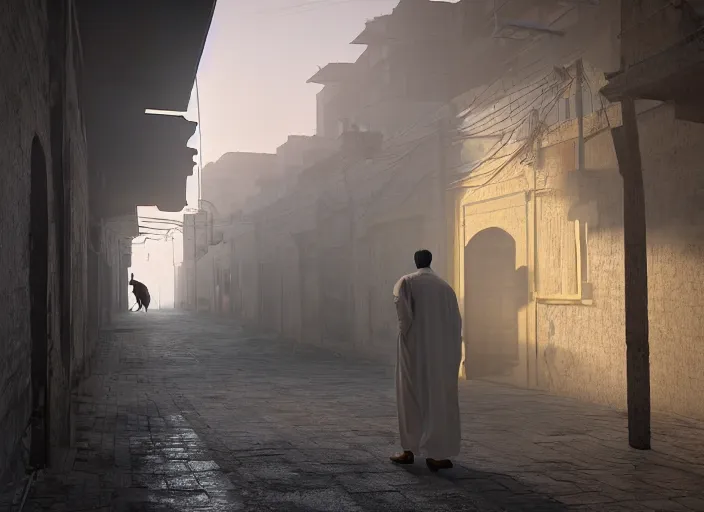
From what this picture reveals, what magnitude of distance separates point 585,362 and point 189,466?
621 centimetres

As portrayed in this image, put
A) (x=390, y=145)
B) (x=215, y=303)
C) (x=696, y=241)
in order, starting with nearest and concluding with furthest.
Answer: (x=696, y=241) → (x=390, y=145) → (x=215, y=303)

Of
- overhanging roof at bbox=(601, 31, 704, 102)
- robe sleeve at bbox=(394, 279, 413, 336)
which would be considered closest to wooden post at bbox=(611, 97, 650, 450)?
overhanging roof at bbox=(601, 31, 704, 102)

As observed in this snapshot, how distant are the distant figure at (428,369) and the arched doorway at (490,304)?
6.92 metres

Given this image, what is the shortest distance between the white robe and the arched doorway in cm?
694

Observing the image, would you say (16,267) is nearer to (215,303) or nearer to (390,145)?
(390,145)

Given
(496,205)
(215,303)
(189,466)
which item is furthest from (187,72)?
(215,303)

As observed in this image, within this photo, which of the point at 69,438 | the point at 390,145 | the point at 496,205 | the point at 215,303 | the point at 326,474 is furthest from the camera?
the point at 215,303

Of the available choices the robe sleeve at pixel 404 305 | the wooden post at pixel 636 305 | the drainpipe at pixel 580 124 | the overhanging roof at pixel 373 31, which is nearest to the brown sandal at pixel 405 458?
the robe sleeve at pixel 404 305

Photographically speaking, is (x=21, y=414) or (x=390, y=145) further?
(x=390, y=145)

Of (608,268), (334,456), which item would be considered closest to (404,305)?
(334,456)

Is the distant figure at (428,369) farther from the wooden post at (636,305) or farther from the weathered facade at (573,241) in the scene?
the weathered facade at (573,241)

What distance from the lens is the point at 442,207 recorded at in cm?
1398

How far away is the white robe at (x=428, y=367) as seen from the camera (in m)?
6.02

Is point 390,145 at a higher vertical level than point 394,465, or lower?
higher
